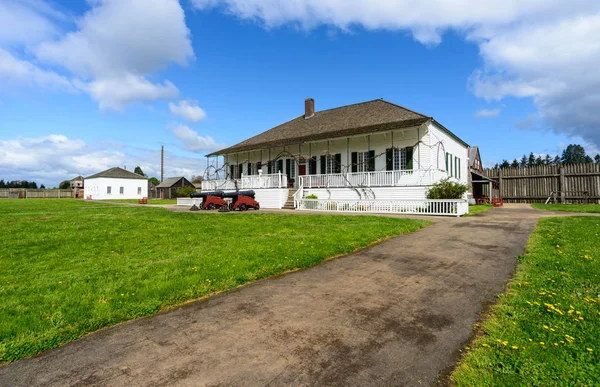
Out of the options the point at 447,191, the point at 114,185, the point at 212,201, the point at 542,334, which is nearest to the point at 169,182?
the point at 114,185

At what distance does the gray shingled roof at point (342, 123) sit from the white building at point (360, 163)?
0.07 m

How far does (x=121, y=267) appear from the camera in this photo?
5.71 meters

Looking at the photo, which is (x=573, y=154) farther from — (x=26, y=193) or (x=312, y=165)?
(x=26, y=193)

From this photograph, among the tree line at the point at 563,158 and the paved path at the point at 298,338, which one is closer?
the paved path at the point at 298,338

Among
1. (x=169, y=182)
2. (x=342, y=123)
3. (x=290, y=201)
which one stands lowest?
(x=290, y=201)

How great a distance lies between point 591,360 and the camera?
2.61 m

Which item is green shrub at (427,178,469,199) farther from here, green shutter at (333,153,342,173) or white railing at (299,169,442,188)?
green shutter at (333,153,342,173)

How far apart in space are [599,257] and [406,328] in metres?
5.45

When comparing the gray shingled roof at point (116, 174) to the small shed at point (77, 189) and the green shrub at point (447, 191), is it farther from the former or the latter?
the green shrub at point (447, 191)

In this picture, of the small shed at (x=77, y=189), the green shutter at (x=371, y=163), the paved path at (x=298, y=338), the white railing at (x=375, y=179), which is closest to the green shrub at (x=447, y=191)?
the white railing at (x=375, y=179)

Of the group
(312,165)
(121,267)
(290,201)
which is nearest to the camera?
(121,267)

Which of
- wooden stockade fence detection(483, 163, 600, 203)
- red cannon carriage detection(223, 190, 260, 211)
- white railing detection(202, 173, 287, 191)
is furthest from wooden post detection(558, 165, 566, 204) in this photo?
red cannon carriage detection(223, 190, 260, 211)

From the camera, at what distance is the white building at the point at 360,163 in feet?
63.9

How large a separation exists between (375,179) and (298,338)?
1877 cm
